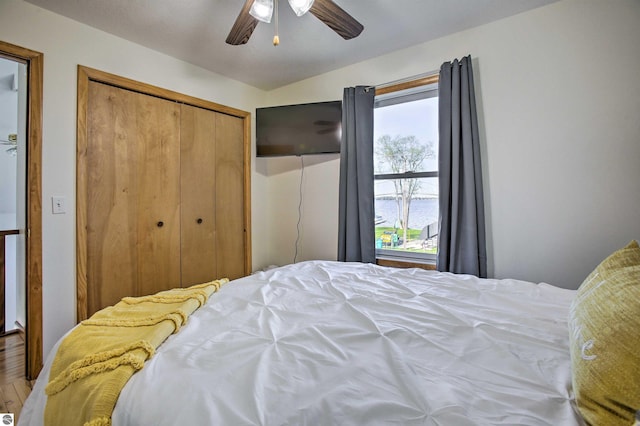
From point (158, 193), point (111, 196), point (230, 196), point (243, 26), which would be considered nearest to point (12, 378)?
point (111, 196)

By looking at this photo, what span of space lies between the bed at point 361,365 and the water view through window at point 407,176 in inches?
47.8

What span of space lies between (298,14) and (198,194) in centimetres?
177

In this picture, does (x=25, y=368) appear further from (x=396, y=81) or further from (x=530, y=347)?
(x=396, y=81)

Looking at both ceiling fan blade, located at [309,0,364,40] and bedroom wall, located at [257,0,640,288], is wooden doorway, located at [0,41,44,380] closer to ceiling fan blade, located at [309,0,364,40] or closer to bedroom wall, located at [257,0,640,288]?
ceiling fan blade, located at [309,0,364,40]

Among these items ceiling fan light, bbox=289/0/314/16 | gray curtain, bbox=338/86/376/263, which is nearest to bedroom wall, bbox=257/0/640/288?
gray curtain, bbox=338/86/376/263

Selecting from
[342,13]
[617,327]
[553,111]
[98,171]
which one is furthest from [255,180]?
[617,327]

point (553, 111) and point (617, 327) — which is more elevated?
point (553, 111)

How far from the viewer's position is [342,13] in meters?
1.60

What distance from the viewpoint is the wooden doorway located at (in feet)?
5.91

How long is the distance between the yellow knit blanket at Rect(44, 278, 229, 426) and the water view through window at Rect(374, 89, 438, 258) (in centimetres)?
190

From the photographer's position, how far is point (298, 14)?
1.53 metres

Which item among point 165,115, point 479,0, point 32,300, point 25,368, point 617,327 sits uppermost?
point 479,0

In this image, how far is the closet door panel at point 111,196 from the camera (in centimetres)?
207

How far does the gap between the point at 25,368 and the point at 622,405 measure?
289 cm
